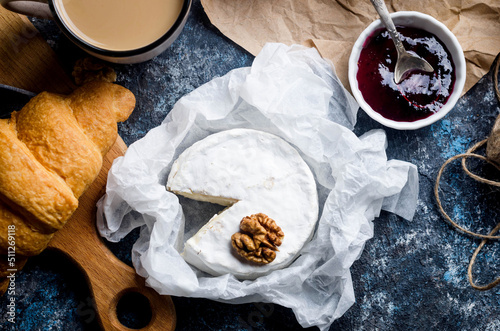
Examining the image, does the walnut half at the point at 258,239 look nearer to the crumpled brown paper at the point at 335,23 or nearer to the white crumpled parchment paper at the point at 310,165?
the white crumpled parchment paper at the point at 310,165

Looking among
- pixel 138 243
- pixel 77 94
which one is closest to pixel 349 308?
pixel 138 243

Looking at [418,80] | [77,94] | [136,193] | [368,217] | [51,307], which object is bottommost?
[51,307]

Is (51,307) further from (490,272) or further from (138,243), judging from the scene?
(490,272)

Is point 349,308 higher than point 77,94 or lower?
lower

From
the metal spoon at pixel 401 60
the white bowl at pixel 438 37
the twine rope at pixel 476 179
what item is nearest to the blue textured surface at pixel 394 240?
the twine rope at pixel 476 179

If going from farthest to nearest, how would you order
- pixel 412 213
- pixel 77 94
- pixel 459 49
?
1. pixel 412 213
2. pixel 459 49
3. pixel 77 94

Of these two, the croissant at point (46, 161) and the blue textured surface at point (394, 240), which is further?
the blue textured surface at point (394, 240)
